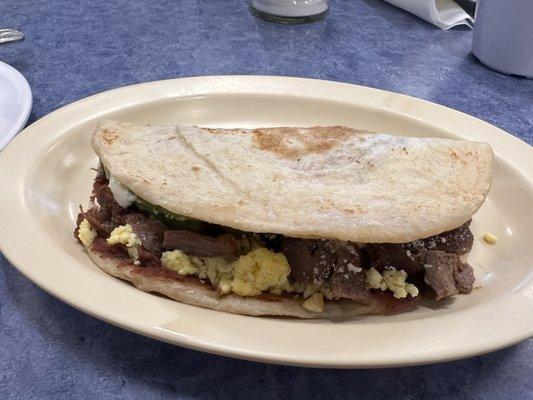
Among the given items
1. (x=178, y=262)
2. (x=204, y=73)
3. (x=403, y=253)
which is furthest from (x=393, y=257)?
(x=204, y=73)

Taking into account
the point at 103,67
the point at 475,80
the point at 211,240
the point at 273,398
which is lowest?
the point at 475,80

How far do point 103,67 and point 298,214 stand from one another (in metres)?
1.85

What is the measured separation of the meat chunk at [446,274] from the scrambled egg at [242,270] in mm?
334

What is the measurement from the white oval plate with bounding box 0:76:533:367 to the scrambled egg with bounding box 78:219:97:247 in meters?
0.03

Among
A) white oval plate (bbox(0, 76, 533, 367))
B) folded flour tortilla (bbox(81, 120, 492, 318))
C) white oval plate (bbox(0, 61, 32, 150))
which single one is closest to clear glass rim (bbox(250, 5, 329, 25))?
white oval plate (bbox(0, 76, 533, 367))

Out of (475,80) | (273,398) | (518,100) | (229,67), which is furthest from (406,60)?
(273,398)

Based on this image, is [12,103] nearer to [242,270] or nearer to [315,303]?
[242,270]

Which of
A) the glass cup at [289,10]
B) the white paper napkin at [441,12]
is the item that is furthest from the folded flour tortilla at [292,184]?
the white paper napkin at [441,12]

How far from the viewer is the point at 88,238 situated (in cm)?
148

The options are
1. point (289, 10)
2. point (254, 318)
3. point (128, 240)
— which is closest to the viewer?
point (254, 318)

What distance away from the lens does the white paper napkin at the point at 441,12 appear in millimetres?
3338

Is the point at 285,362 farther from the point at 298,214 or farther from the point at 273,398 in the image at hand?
the point at 298,214

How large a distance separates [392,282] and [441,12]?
100 inches

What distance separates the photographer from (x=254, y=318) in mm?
1233
